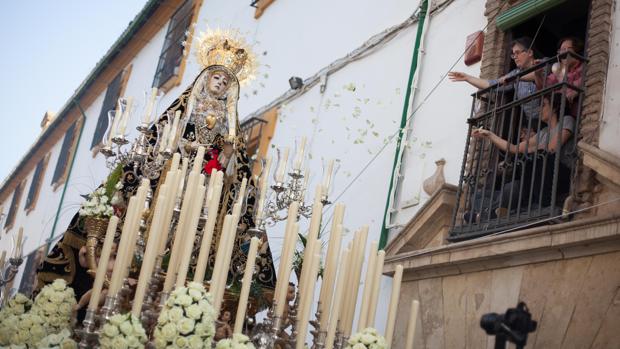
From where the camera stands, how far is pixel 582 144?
414cm

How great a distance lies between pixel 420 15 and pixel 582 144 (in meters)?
2.62

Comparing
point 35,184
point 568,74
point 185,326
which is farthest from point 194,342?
point 35,184

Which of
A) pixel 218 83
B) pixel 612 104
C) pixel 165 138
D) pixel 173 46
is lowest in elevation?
pixel 165 138

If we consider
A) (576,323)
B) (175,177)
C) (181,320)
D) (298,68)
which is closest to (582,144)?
(576,323)

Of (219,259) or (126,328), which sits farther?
(219,259)

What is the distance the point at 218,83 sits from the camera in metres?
5.77

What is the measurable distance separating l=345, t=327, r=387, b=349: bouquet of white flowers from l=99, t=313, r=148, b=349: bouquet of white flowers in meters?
0.71

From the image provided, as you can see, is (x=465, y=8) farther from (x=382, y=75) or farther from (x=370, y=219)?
(x=370, y=219)

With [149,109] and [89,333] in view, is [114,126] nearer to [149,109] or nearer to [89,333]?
[149,109]

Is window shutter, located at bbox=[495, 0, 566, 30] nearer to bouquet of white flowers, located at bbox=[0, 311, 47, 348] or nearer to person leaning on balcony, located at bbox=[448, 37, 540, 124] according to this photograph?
person leaning on balcony, located at bbox=[448, 37, 540, 124]

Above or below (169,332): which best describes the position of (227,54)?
above

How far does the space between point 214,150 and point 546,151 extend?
2255mm

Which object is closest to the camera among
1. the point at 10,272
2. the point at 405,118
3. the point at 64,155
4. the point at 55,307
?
the point at 55,307

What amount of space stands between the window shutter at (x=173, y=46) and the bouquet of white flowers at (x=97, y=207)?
7347mm
